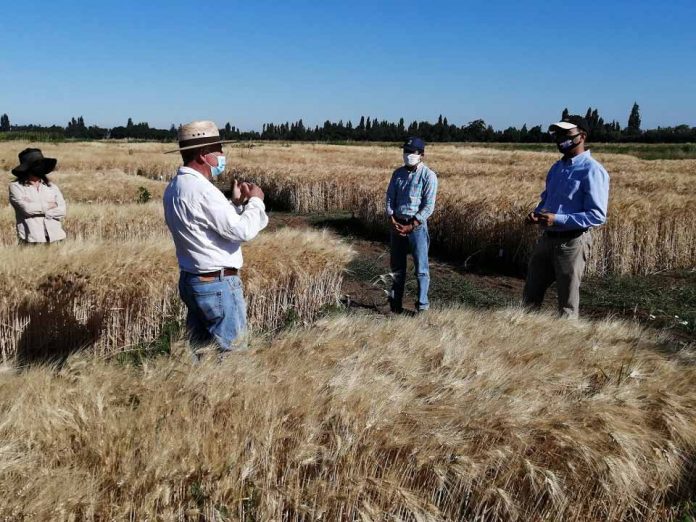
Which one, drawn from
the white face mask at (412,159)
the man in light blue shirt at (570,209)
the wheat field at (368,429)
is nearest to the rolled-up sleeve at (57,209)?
the white face mask at (412,159)

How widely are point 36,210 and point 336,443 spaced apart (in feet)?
19.0

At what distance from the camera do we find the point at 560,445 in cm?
183

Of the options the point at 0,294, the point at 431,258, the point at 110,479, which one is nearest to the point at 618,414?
the point at 110,479

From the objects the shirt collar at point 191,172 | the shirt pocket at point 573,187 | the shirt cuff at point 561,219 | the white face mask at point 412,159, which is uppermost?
the white face mask at point 412,159

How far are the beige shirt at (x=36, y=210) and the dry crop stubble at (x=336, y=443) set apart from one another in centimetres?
481

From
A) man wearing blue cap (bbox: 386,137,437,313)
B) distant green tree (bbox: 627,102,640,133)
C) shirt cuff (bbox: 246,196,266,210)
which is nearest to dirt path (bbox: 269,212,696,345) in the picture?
man wearing blue cap (bbox: 386,137,437,313)

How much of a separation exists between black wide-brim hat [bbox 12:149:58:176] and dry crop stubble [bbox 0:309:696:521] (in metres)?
4.94

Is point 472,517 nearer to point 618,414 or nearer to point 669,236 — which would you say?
point 618,414

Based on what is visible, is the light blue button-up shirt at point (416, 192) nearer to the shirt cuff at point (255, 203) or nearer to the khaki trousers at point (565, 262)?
the khaki trousers at point (565, 262)

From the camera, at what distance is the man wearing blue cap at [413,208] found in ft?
21.4

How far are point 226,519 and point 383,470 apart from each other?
51 centimetres

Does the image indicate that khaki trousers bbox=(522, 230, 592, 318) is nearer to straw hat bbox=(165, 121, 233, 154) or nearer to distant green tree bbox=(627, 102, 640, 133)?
straw hat bbox=(165, 121, 233, 154)

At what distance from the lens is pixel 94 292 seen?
4.39 metres

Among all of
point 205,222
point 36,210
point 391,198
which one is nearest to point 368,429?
point 205,222
